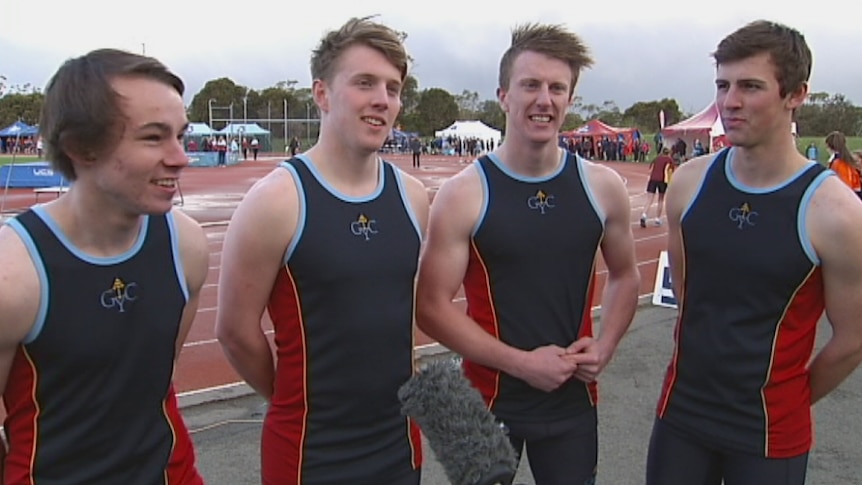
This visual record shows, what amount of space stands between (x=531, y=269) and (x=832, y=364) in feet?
3.71

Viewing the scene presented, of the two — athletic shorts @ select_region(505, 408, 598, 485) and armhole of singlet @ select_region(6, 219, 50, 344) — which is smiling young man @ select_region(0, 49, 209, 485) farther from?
athletic shorts @ select_region(505, 408, 598, 485)

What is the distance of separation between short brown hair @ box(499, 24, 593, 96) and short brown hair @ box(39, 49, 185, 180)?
1471 millimetres

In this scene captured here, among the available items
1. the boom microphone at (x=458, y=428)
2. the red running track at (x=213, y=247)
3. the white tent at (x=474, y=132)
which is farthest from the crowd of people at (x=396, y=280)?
the white tent at (x=474, y=132)

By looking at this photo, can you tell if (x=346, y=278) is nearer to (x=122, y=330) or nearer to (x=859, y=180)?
(x=122, y=330)

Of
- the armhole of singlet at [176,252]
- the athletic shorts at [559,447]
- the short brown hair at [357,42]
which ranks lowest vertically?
the athletic shorts at [559,447]

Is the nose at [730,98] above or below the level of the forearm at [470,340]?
above

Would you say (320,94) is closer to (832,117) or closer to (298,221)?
(298,221)

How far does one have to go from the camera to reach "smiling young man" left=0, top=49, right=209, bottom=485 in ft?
6.23

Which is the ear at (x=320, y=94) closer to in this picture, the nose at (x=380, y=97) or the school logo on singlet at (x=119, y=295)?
the nose at (x=380, y=97)

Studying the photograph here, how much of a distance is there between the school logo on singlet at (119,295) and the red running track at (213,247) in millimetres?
4124

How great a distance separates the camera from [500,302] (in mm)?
2930

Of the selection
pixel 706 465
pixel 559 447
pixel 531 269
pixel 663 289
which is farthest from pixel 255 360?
pixel 663 289

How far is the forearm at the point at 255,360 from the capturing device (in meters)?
2.62

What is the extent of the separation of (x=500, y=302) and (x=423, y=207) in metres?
0.49
